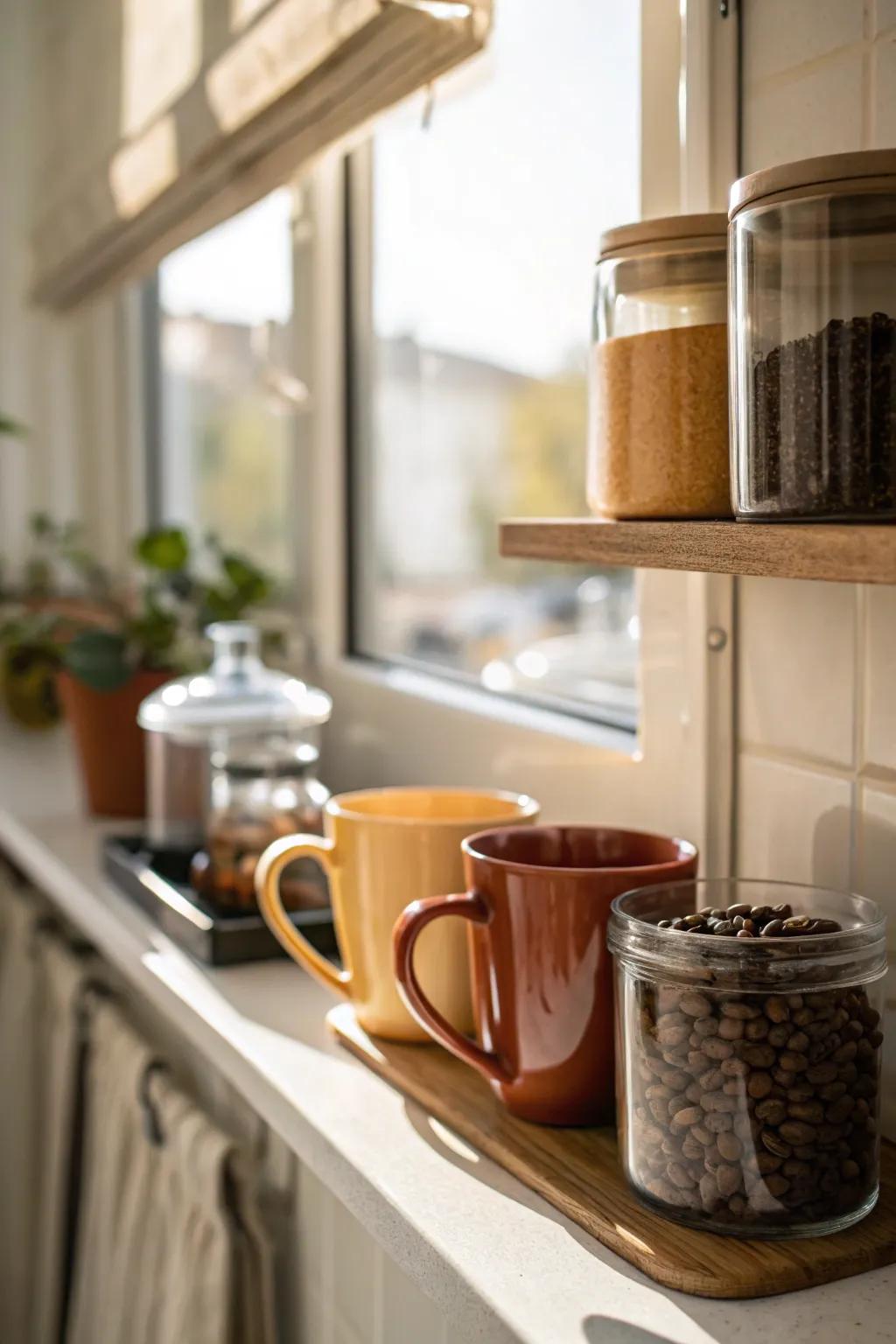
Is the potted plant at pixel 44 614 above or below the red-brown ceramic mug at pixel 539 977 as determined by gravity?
above

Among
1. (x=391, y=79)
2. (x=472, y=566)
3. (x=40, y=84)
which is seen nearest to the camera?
(x=391, y=79)

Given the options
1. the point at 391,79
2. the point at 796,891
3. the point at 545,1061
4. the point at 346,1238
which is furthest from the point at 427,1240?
the point at 391,79

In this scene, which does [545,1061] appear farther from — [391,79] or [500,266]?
[500,266]

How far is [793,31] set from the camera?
666 mm

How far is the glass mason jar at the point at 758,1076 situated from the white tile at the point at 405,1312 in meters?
0.45

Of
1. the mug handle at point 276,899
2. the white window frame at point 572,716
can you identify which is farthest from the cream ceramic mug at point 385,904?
the white window frame at point 572,716

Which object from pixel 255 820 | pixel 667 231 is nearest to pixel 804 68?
pixel 667 231

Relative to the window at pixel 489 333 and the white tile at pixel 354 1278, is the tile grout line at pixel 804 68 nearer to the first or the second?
the window at pixel 489 333

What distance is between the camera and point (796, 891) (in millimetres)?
634

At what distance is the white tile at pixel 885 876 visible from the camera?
25.4 inches

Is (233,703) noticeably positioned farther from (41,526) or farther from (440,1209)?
(41,526)

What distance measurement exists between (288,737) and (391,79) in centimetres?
54

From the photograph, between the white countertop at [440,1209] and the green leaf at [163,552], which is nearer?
the white countertop at [440,1209]

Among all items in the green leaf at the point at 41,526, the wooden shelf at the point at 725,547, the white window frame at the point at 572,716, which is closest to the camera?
the wooden shelf at the point at 725,547
